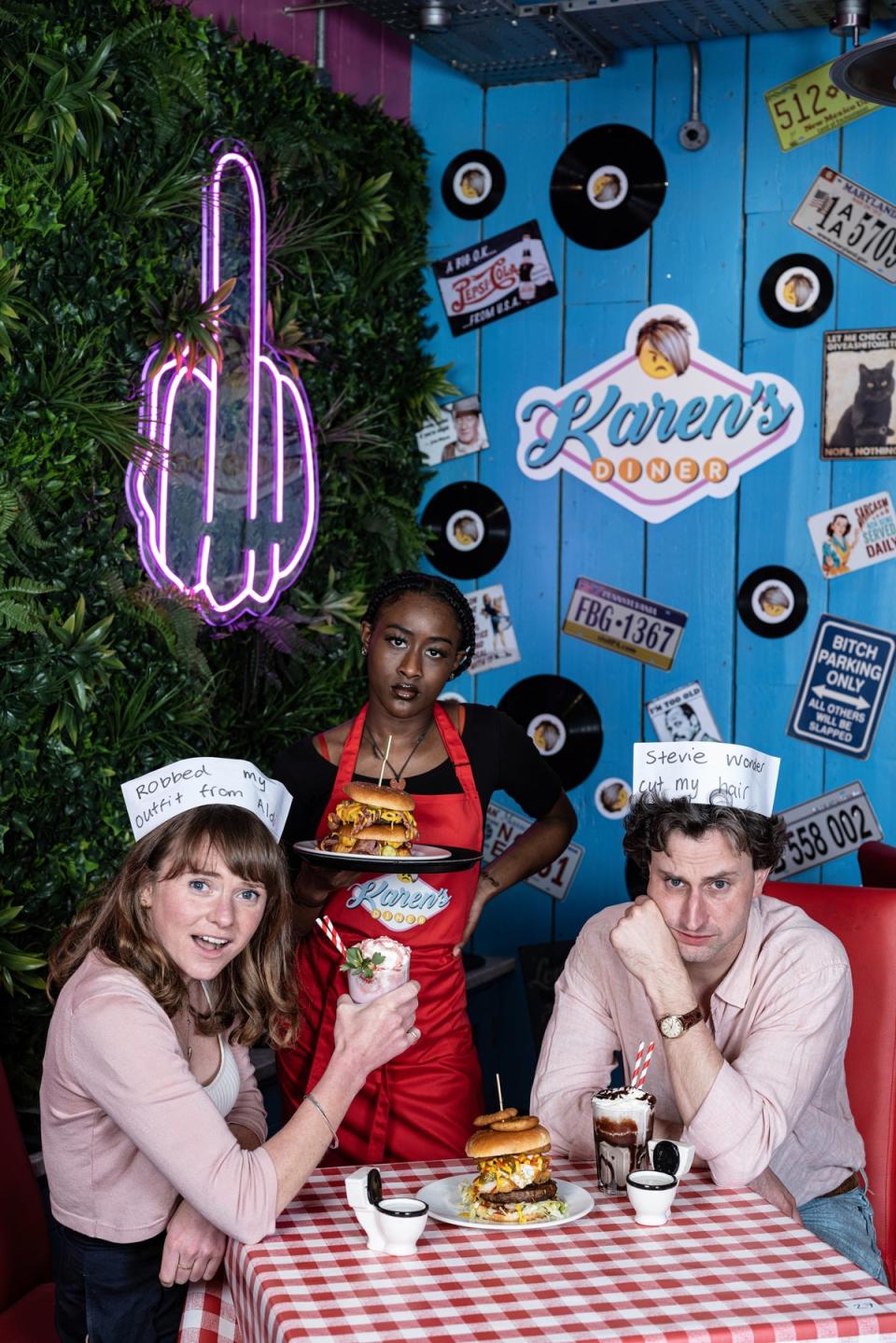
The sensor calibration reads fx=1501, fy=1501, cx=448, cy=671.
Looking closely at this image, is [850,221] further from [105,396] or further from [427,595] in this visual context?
[105,396]

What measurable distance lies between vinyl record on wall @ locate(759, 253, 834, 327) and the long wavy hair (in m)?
2.62

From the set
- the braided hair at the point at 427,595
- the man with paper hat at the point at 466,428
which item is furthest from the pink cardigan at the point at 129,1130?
the man with paper hat at the point at 466,428

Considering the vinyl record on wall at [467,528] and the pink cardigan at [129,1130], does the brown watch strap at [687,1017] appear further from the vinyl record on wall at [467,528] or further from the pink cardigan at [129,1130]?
the vinyl record on wall at [467,528]

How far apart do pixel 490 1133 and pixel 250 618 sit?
2125mm

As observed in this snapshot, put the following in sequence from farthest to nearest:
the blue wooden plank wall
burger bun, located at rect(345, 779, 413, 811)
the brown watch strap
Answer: the blue wooden plank wall → burger bun, located at rect(345, 779, 413, 811) → the brown watch strap

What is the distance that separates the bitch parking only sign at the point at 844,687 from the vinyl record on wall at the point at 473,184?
170cm

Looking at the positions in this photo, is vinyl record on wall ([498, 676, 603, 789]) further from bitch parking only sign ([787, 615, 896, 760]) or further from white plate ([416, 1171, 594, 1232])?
white plate ([416, 1171, 594, 1232])

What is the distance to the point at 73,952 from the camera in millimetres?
2352

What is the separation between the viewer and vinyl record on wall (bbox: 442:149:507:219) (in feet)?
15.5

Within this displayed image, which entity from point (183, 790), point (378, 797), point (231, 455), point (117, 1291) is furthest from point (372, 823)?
point (231, 455)

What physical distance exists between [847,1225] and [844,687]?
200cm

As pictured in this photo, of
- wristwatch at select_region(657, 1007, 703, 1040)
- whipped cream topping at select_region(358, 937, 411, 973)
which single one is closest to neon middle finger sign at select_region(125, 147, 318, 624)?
whipped cream topping at select_region(358, 937, 411, 973)

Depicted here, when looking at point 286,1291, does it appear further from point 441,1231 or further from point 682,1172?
point 682,1172

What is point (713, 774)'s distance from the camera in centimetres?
259
